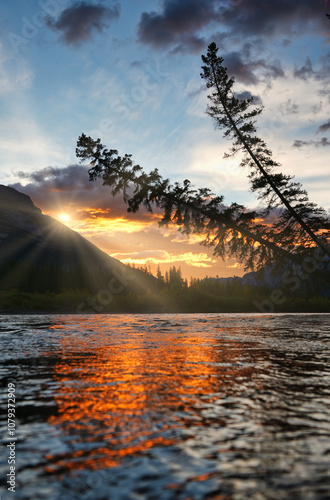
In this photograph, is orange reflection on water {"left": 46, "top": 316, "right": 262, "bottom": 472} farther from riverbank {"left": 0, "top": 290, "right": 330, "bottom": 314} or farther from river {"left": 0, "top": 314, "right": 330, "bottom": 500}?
riverbank {"left": 0, "top": 290, "right": 330, "bottom": 314}

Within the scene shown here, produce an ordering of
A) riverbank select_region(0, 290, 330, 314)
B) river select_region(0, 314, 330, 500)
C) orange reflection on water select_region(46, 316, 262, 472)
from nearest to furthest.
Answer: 1. river select_region(0, 314, 330, 500)
2. orange reflection on water select_region(46, 316, 262, 472)
3. riverbank select_region(0, 290, 330, 314)

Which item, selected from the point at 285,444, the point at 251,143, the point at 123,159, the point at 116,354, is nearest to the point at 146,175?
the point at 123,159

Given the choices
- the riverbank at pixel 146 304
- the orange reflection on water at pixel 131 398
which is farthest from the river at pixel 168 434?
the riverbank at pixel 146 304

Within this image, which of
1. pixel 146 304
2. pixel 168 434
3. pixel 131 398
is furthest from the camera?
pixel 146 304

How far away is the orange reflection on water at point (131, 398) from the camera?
4.24 m

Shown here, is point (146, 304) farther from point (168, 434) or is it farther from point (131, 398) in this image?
point (168, 434)

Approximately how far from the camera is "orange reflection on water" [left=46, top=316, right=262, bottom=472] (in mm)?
4238

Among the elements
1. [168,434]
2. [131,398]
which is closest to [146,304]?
[131,398]

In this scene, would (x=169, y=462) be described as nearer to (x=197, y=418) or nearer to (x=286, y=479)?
(x=286, y=479)

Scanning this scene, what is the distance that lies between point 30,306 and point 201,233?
14910 cm

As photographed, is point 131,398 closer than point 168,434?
No

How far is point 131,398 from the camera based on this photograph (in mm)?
6449

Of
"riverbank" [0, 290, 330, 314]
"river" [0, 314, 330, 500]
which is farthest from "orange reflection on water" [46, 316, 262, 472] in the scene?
"riverbank" [0, 290, 330, 314]

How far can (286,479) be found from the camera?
136 inches
